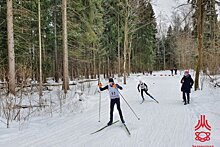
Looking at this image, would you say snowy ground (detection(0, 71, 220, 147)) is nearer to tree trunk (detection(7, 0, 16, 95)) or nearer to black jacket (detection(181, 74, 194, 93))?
black jacket (detection(181, 74, 194, 93))

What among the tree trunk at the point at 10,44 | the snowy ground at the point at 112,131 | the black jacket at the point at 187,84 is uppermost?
the tree trunk at the point at 10,44

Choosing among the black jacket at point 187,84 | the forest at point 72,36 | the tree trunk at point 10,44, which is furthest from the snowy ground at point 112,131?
the tree trunk at point 10,44

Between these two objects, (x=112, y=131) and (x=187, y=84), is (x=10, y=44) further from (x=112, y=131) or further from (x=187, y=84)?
(x=187, y=84)

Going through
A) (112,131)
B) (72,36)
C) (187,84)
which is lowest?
(112,131)

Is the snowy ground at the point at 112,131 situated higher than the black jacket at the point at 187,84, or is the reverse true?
the black jacket at the point at 187,84

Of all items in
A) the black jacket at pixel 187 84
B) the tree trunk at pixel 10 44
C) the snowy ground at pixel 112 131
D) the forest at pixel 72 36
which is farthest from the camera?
the forest at pixel 72 36

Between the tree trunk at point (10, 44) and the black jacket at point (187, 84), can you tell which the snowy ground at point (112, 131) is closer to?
the black jacket at point (187, 84)

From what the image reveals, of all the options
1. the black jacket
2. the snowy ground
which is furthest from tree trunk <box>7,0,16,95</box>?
the black jacket

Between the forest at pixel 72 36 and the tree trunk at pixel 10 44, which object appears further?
the forest at pixel 72 36

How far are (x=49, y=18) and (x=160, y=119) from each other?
21.7 m

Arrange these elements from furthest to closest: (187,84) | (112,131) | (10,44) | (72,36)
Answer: (72,36) < (10,44) < (187,84) < (112,131)

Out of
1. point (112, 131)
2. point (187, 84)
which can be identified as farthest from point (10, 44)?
point (187, 84)

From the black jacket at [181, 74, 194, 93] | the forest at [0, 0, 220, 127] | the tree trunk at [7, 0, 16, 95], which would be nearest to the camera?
the black jacket at [181, 74, 194, 93]

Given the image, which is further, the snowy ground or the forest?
the forest
